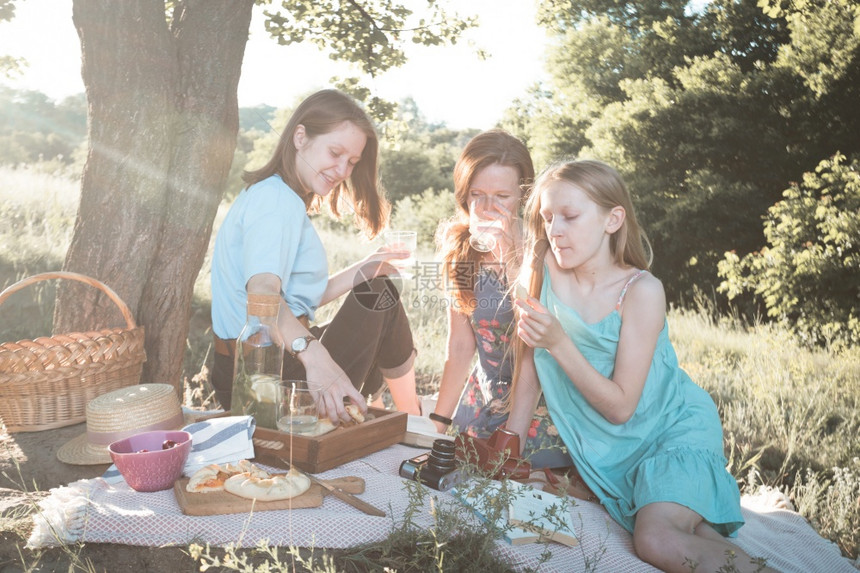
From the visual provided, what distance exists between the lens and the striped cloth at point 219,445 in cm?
270

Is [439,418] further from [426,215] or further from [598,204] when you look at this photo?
[426,215]

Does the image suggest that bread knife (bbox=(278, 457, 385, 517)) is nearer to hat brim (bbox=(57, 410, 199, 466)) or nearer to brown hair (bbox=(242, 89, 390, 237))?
hat brim (bbox=(57, 410, 199, 466))

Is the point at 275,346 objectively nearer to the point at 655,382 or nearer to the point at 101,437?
the point at 101,437

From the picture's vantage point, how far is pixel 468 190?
12.5ft

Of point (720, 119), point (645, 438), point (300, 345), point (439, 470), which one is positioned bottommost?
point (439, 470)

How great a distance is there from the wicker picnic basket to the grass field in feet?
4.32

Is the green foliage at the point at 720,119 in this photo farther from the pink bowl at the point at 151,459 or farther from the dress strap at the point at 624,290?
the pink bowl at the point at 151,459

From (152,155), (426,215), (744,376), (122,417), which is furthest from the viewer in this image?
(426,215)

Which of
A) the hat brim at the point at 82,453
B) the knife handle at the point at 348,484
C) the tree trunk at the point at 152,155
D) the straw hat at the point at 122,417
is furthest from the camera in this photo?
the tree trunk at the point at 152,155

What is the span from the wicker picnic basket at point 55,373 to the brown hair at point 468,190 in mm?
1846

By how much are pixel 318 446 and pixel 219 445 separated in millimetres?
408

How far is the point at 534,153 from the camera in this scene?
19.2 metres

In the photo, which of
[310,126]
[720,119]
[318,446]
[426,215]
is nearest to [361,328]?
[310,126]

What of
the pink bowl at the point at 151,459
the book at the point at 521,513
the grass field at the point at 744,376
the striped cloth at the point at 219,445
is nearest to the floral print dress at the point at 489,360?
the book at the point at 521,513
